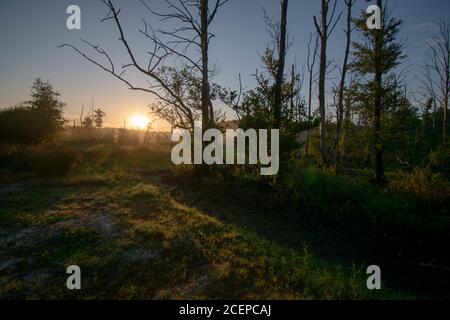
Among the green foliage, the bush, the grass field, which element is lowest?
the grass field

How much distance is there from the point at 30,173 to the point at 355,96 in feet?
59.2

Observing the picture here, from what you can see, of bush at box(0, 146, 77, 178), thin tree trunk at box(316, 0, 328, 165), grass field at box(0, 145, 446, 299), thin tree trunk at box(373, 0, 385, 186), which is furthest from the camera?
thin tree trunk at box(316, 0, 328, 165)

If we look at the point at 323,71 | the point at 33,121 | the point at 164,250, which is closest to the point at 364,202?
the point at 164,250

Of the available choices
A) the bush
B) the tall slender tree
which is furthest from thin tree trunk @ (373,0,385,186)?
the bush

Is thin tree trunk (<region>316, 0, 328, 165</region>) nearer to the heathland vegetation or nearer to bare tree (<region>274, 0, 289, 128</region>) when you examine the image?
the heathland vegetation

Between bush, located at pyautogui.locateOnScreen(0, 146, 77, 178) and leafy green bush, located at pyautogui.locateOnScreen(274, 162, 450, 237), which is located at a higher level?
bush, located at pyautogui.locateOnScreen(0, 146, 77, 178)

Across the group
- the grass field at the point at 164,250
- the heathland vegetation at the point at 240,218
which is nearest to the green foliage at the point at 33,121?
the heathland vegetation at the point at 240,218

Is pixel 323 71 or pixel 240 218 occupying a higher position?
pixel 323 71

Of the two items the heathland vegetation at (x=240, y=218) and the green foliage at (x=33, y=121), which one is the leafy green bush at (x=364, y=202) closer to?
the heathland vegetation at (x=240, y=218)

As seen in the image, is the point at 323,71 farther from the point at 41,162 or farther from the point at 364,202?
the point at 41,162

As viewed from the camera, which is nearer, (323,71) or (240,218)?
(240,218)

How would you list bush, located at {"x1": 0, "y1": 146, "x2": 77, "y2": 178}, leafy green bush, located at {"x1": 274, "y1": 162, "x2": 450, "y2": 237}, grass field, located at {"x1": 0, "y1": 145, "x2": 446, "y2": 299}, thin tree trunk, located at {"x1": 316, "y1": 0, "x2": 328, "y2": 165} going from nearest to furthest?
grass field, located at {"x1": 0, "y1": 145, "x2": 446, "y2": 299}, leafy green bush, located at {"x1": 274, "y1": 162, "x2": 450, "y2": 237}, bush, located at {"x1": 0, "y1": 146, "x2": 77, "y2": 178}, thin tree trunk, located at {"x1": 316, "y1": 0, "x2": 328, "y2": 165}

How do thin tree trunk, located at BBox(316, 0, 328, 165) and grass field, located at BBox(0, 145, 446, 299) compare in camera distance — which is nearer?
grass field, located at BBox(0, 145, 446, 299)
